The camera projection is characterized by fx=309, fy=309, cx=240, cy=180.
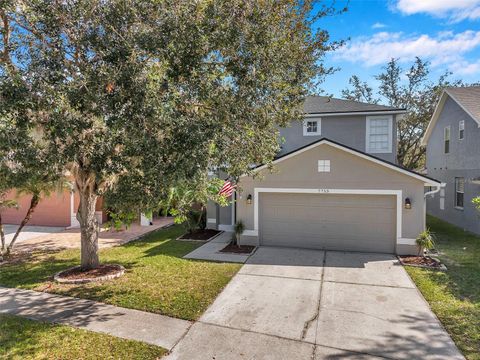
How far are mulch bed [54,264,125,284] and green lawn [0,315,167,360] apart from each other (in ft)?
7.71

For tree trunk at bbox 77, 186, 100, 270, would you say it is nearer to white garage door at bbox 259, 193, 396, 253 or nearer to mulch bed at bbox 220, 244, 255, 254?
mulch bed at bbox 220, 244, 255, 254

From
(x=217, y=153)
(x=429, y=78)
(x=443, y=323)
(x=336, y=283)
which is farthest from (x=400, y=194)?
(x=429, y=78)

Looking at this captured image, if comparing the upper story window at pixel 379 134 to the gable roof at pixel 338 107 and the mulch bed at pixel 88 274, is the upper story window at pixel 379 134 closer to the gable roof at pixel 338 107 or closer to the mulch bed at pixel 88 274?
the gable roof at pixel 338 107

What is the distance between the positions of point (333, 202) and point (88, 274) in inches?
329

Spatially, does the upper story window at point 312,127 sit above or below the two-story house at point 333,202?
above

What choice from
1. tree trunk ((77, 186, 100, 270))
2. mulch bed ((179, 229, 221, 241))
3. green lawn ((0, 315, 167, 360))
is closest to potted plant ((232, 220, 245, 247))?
mulch bed ((179, 229, 221, 241))

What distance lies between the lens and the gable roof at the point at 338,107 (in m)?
14.9

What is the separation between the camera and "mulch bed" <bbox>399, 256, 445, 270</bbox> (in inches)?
375

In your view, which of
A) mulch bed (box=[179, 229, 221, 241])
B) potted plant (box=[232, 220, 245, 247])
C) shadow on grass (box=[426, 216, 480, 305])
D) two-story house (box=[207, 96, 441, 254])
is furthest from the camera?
mulch bed (box=[179, 229, 221, 241])

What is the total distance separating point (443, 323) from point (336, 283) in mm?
2553

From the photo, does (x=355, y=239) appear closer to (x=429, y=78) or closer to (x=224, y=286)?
(x=224, y=286)

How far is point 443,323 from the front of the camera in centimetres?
604

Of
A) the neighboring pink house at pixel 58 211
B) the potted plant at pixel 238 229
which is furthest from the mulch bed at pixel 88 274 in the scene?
the neighboring pink house at pixel 58 211

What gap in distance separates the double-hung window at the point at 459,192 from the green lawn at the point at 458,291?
4.61 meters
